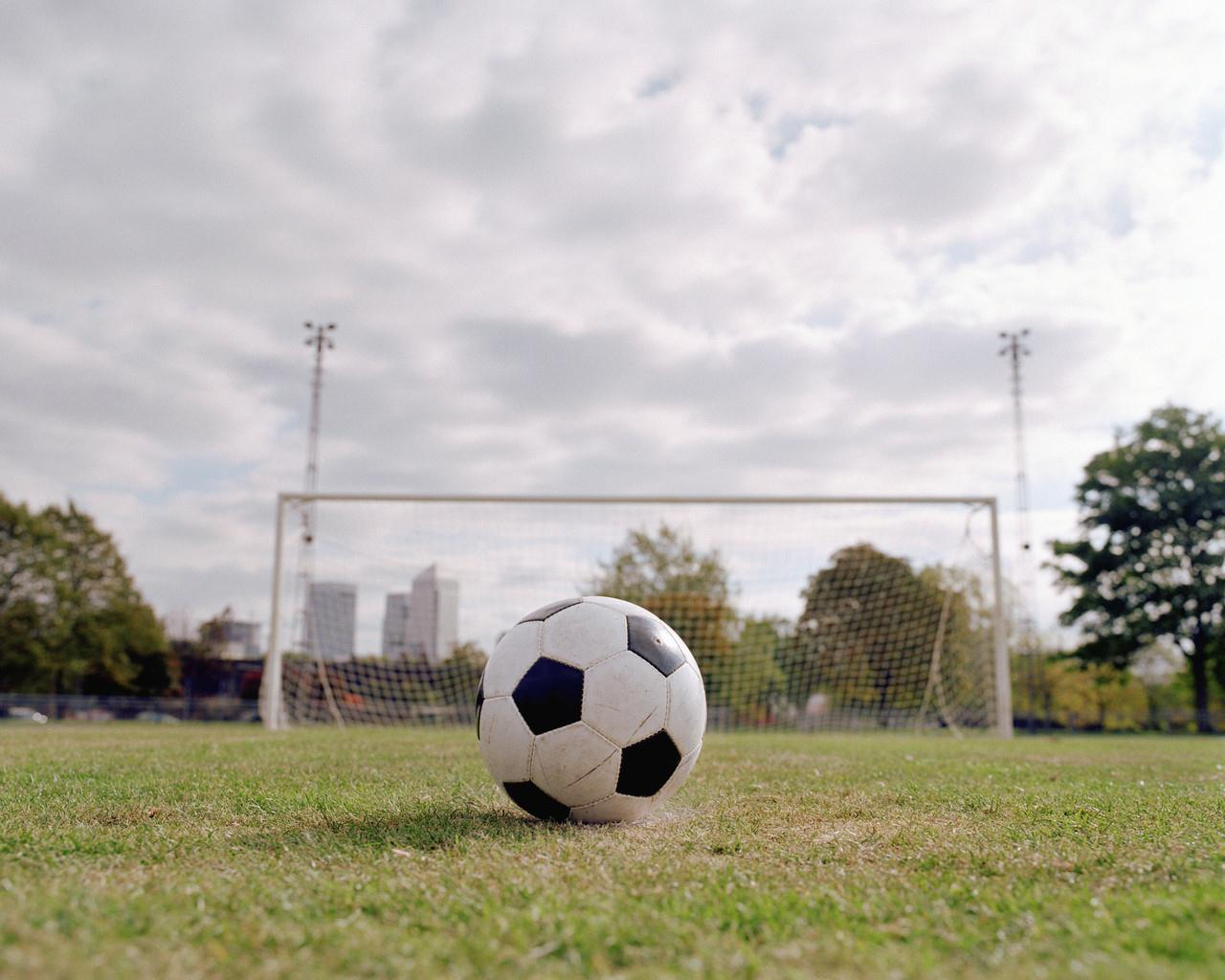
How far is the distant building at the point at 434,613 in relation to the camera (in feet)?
70.0

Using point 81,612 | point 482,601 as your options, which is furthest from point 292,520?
point 81,612

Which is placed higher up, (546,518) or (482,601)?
(546,518)

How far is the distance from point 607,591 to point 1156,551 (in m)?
22.4

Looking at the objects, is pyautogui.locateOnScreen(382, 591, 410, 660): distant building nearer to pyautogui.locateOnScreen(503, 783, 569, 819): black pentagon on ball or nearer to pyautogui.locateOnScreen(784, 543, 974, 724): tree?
pyautogui.locateOnScreen(784, 543, 974, 724): tree

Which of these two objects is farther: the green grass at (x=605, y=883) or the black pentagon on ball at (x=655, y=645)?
the black pentagon on ball at (x=655, y=645)

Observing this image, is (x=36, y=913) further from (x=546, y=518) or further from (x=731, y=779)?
(x=546, y=518)

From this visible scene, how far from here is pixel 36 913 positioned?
2828mm

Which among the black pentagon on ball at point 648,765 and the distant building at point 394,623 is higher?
the distant building at point 394,623

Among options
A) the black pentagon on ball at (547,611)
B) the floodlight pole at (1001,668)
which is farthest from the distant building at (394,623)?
the black pentagon on ball at (547,611)

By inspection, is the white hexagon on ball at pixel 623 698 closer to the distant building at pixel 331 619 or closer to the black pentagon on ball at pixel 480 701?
the black pentagon on ball at pixel 480 701

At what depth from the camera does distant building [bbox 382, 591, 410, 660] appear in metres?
21.1

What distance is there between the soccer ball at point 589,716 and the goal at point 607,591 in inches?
519

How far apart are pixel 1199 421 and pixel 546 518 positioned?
1132 inches

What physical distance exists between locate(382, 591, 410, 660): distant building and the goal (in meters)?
0.03
